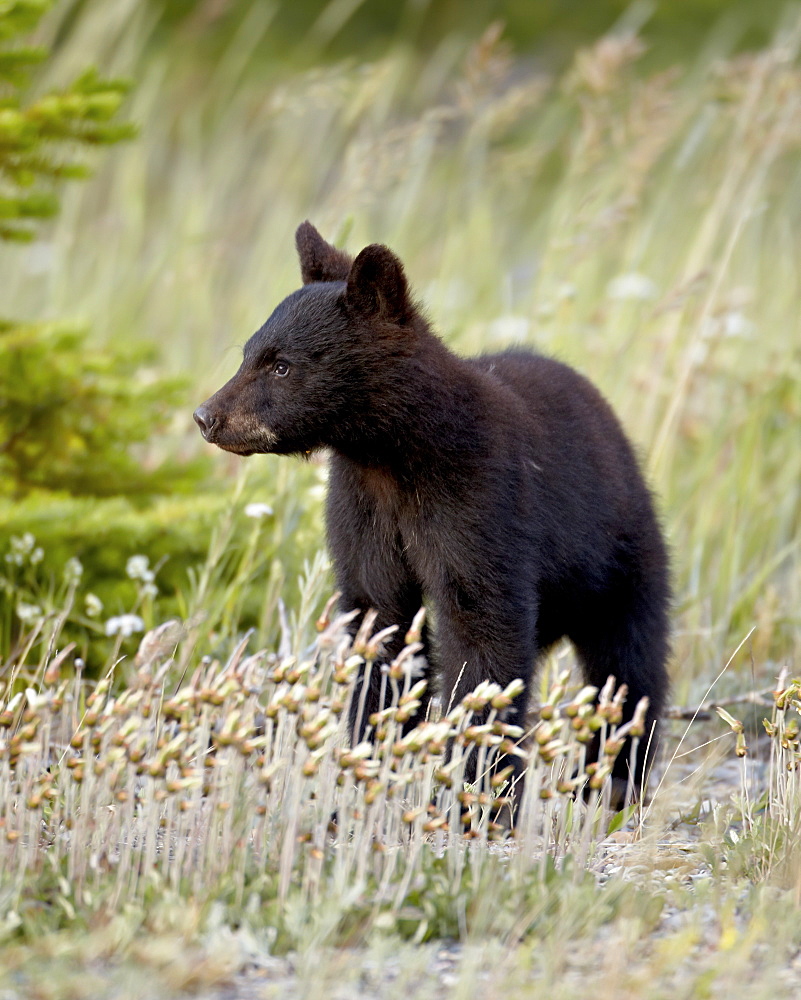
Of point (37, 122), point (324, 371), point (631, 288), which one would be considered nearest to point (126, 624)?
point (324, 371)

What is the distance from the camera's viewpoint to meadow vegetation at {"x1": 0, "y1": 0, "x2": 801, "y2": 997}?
243 cm

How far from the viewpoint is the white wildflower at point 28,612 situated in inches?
166

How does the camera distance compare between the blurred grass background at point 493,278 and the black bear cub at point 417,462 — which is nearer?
the black bear cub at point 417,462

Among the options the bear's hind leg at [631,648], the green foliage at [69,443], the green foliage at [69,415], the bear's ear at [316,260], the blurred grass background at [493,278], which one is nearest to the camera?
the bear's ear at [316,260]

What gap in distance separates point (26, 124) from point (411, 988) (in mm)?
3166

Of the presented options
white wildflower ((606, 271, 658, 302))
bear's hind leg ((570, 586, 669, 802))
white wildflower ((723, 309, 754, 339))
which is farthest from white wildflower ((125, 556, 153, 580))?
white wildflower ((723, 309, 754, 339))

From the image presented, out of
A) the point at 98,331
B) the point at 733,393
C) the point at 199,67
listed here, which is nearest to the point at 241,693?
the point at 733,393

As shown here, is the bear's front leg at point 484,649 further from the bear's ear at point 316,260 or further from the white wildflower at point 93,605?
the white wildflower at point 93,605

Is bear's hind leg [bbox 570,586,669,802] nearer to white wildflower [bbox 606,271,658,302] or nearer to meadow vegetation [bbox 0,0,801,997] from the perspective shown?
meadow vegetation [bbox 0,0,801,997]

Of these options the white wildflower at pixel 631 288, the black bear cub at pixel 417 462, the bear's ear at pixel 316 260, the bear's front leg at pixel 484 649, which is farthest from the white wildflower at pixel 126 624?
the white wildflower at pixel 631 288

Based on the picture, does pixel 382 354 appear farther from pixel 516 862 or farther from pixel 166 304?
pixel 166 304

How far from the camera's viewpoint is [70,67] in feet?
22.2

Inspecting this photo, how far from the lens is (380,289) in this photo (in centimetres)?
337

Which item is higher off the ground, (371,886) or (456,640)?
(456,640)
